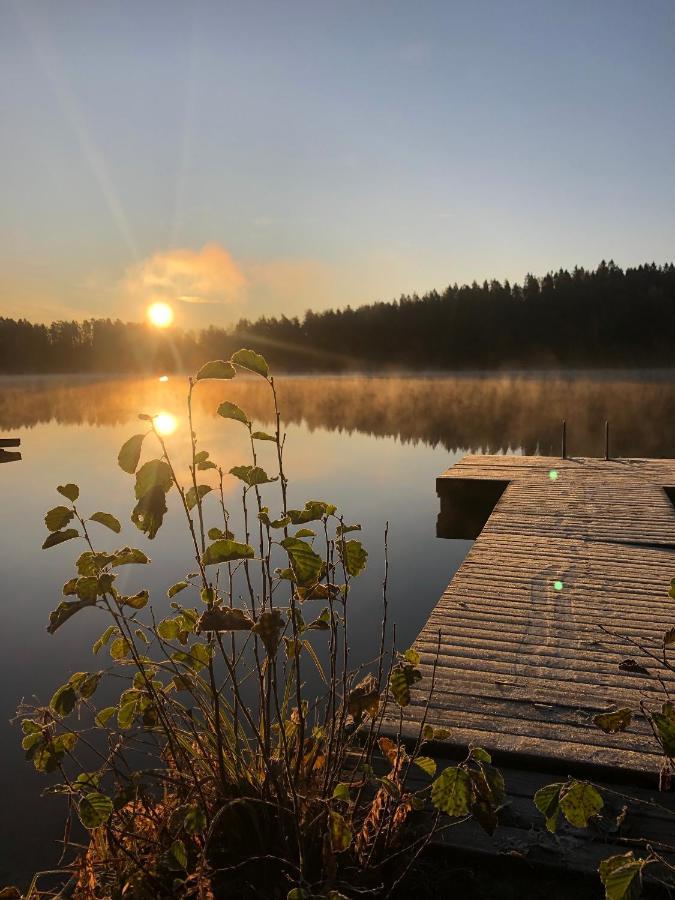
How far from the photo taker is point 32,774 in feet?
14.4

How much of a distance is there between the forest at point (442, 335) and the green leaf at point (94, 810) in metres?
75.6

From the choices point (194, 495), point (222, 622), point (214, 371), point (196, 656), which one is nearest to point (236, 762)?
point (196, 656)

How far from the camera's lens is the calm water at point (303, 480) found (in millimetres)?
5871

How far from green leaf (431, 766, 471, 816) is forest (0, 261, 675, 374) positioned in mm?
75304

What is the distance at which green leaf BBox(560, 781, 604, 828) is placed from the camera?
4.76 ft

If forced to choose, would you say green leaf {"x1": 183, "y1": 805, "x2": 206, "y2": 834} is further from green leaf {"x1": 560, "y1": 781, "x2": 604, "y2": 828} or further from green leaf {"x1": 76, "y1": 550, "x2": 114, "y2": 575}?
green leaf {"x1": 560, "y1": 781, "x2": 604, "y2": 828}

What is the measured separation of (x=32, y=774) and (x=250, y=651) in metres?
1.75

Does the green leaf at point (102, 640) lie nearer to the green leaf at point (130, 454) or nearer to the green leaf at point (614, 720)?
the green leaf at point (130, 454)

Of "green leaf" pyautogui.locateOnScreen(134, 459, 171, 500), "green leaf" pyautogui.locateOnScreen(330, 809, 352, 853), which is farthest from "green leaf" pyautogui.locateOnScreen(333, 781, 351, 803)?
"green leaf" pyautogui.locateOnScreen(134, 459, 171, 500)

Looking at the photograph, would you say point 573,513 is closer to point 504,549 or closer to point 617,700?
point 504,549

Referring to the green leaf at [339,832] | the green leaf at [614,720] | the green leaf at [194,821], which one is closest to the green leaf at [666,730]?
the green leaf at [614,720]

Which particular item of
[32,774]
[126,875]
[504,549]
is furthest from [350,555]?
[504,549]

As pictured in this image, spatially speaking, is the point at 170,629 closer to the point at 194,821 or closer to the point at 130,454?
the point at 194,821

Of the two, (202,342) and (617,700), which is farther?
(202,342)
